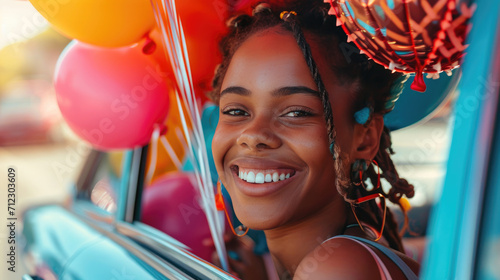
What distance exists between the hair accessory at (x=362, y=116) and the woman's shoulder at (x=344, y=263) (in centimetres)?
28

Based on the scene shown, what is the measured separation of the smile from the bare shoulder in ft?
0.64

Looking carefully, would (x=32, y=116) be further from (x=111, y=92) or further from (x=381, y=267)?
(x=381, y=267)

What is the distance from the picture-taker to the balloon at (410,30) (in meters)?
0.79

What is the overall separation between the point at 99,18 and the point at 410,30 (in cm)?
99

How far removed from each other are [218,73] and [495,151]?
93cm

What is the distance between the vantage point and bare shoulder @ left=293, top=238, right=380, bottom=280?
96 cm

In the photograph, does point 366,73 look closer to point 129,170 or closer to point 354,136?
point 354,136

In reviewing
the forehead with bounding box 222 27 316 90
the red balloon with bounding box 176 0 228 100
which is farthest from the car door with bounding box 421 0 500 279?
the red balloon with bounding box 176 0 228 100

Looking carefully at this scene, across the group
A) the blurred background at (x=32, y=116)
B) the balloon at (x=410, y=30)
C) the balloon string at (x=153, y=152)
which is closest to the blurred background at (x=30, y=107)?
the blurred background at (x=32, y=116)

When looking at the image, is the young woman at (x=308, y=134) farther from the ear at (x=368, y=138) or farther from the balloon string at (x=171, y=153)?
the balloon string at (x=171, y=153)

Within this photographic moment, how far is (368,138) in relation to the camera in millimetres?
1195

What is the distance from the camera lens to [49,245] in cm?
213

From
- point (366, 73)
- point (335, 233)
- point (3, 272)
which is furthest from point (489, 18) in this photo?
point (3, 272)

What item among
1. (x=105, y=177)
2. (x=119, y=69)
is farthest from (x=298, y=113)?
(x=105, y=177)
